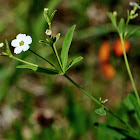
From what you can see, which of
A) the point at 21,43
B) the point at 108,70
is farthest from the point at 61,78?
the point at 21,43

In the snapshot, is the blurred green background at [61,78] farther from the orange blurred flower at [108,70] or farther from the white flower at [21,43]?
the white flower at [21,43]

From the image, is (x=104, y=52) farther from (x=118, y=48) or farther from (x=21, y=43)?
(x=21, y=43)

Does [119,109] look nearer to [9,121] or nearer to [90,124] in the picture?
[90,124]

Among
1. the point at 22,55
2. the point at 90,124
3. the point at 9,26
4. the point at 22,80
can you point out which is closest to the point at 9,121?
the point at 22,80

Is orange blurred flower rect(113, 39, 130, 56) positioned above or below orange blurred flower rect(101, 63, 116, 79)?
above

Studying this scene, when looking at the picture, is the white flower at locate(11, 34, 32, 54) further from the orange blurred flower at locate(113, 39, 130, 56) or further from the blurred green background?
the orange blurred flower at locate(113, 39, 130, 56)

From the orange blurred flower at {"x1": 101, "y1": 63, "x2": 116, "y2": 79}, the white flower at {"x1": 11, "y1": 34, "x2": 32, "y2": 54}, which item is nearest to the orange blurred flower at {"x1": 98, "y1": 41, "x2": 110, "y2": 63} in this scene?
the orange blurred flower at {"x1": 101, "y1": 63, "x2": 116, "y2": 79}
